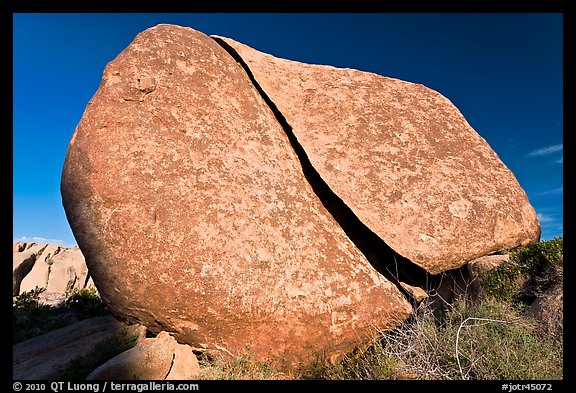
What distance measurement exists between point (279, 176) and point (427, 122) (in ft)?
8.00

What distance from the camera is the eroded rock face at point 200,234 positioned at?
4070 millimetres

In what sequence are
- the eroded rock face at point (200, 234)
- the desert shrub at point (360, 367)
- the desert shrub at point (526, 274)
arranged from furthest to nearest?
the desert shrub at point (526, 274) → the eroded rock face at point (200, 234) → the desert shrub at point (360, 367)

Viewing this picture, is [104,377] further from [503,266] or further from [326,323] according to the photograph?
[503,266]

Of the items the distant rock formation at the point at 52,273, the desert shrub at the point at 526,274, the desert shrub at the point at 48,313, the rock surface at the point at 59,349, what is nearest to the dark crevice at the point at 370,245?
the desert shrub at the point at 526,274

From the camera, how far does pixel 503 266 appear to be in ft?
16.4

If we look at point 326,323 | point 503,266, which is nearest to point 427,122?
point 503,266

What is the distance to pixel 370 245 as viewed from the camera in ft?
16.2

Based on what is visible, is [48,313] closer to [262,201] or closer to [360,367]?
[262,201]

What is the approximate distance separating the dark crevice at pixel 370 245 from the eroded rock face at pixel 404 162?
0.19 meters

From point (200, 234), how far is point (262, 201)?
842 mm

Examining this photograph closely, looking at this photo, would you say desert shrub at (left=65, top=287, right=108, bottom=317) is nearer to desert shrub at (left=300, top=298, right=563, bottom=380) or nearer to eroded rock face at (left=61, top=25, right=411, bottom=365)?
eroded rock face at (left=61, top=25, right=411, bottom=365)
